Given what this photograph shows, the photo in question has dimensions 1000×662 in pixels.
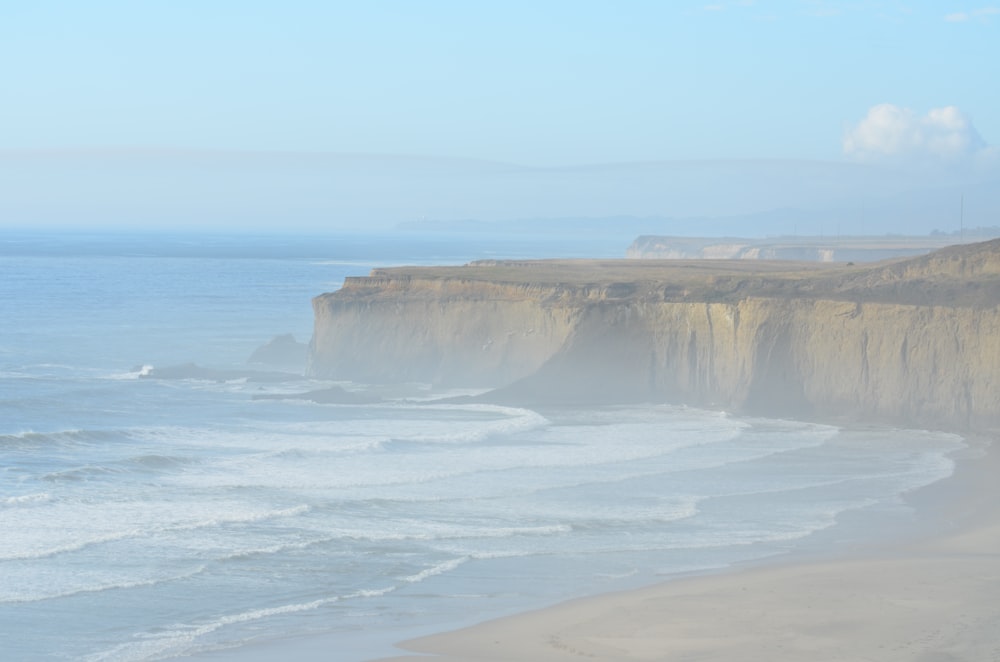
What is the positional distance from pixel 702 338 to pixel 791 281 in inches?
173

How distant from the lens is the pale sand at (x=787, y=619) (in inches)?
763

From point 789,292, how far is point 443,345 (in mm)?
13870

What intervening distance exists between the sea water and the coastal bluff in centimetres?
177

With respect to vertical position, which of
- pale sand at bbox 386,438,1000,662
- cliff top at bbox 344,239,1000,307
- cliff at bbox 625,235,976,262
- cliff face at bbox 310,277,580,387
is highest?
cliff at bbox 625,235,976,262

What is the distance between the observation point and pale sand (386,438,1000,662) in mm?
19391

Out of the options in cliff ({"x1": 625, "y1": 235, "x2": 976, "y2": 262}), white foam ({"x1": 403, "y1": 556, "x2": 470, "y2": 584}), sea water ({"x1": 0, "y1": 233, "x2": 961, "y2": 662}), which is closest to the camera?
sea water ({"x1": 0, "y1": 233, "x2": 961, "y2": 662})

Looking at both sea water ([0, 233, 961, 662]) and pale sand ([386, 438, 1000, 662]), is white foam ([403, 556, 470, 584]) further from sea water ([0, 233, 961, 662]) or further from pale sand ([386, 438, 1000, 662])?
pale sand ([386, 438, 1000, 662])

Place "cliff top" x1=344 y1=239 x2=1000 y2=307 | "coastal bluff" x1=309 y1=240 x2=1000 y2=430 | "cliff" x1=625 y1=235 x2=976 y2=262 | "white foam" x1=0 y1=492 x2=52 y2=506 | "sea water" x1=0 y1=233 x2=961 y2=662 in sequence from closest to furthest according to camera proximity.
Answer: "sea water" x1=0 y1=233 x2=961 y2=662 < "white foam" x1=0 y1=492 x2=52 y2=506 < "coastal bluff" x1=309 y1=240 x2=1000 y2=430 < "cliff top" x1=344 y1=239 x2=1000 y2=307 < "cliff" x1=625 y1=235 x2=976 y2=262

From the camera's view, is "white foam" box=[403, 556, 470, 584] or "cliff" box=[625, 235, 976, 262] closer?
"white foam" box=[403, 556, 470, 584]

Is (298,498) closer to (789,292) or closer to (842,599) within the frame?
(842,599)

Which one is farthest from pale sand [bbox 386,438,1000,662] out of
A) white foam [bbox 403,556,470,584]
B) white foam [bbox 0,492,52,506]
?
white foam [bbox 0,492,52,506]

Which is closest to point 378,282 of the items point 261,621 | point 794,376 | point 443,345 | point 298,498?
point 443,345

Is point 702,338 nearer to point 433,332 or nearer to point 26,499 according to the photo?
point 433,332

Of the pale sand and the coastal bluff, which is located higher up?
the coastal bluff
